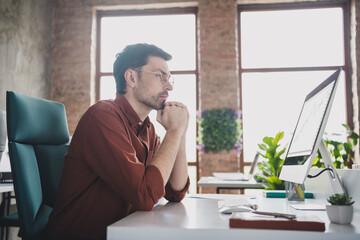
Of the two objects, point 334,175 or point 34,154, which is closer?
point 334,175

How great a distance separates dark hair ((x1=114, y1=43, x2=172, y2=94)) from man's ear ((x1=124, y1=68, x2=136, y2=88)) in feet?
0.08

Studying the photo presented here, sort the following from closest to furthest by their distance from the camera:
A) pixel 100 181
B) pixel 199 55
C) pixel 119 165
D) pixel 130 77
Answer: pixel 119 165 < pixel 100 181 < pixel 130 77 < pixel 199 55

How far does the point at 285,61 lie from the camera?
512cm

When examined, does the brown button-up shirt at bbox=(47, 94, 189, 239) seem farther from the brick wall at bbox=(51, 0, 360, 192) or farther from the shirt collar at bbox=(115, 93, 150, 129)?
the brick wall at bbox=(51, 0, 360, 192)

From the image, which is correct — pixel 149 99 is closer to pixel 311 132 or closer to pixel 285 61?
pixel 311 132

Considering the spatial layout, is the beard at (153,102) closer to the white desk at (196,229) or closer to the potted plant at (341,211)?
the white desk at (196,229)

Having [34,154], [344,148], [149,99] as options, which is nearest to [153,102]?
[149,99]

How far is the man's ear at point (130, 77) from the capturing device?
1476 mm

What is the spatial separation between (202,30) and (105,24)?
168cm

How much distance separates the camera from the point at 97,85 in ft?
17.5

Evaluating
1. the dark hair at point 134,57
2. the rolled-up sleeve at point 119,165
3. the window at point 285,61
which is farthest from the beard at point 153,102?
the window at point 285,61

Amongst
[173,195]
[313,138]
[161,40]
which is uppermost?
[161,40]

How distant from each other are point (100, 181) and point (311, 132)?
30.7 inches

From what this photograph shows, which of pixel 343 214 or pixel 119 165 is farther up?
pixel 119 165
